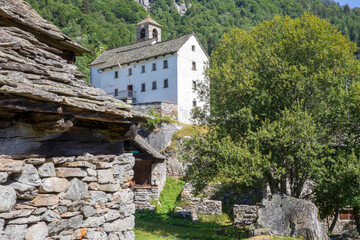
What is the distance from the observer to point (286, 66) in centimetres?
1419

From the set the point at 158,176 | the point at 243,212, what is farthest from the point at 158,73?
the point at 243,212

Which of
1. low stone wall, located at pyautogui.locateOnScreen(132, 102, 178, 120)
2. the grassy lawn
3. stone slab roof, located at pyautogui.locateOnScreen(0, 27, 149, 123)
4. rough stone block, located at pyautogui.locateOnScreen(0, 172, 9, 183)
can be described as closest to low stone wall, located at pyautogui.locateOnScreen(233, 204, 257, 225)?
the grassy lawn

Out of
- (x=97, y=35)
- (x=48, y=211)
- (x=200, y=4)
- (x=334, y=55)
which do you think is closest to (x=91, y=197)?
(x=48, y=211)

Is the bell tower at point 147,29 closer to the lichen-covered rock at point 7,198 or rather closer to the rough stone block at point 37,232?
the rough stone block at point 37,232

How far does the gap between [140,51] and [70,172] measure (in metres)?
34.6

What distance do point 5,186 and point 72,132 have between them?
1.50m

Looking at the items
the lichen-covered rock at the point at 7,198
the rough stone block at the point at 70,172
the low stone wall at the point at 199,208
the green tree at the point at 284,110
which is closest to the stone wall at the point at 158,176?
the low stone wall at the point at 199,208

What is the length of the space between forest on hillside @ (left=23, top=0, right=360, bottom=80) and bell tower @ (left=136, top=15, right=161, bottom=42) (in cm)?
1677

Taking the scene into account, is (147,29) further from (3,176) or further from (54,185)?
(3,176)

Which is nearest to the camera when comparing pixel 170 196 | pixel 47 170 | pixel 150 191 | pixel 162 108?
pixel 47 170

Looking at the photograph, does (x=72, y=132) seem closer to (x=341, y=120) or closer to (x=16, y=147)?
(x=16, y=147)

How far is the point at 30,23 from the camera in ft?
20.5

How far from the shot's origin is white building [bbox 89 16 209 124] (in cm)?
3394

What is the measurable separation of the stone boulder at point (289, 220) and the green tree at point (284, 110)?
177 cm
